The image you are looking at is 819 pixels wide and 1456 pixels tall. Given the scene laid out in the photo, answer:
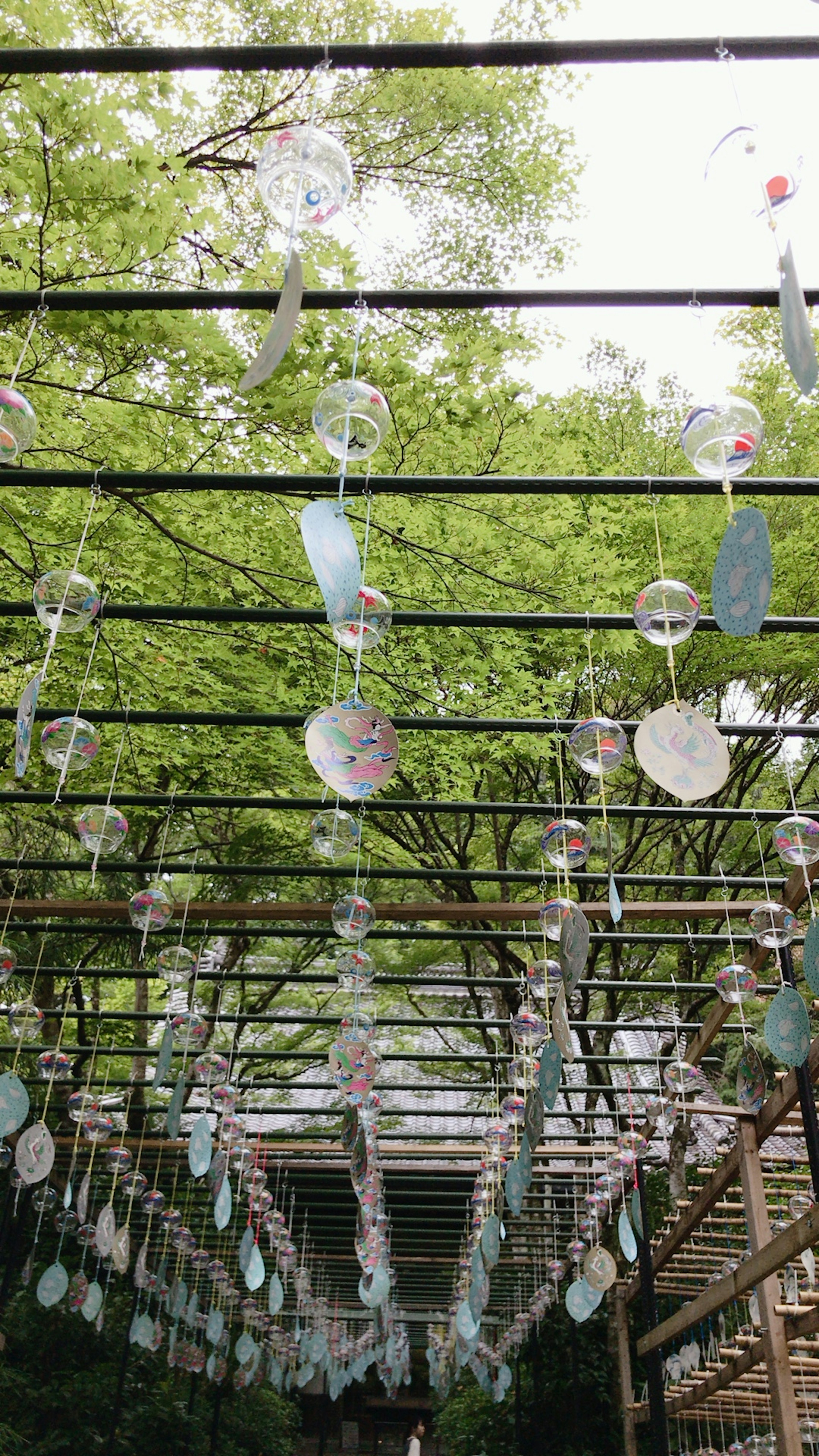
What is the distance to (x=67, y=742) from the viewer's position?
3.97 metres

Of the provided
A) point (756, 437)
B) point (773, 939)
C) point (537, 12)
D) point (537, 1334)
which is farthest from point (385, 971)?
point (756, 437)

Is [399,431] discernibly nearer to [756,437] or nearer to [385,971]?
[756,437]

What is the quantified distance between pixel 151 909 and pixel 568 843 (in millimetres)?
2114

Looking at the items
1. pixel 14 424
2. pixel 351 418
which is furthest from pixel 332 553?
pixel 14 424

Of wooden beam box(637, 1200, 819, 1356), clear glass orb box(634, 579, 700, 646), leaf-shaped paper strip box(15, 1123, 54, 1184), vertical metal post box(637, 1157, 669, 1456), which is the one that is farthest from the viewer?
vertical metal post box(637, 1157, 669, 1456)

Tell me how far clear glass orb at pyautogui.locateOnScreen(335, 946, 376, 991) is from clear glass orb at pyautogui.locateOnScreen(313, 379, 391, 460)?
3187mm

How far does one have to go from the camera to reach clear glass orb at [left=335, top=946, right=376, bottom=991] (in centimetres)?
542

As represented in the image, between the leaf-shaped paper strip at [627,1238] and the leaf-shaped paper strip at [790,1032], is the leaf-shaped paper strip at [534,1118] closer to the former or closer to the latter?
the leaf-shaped paper strip at [790,1032]

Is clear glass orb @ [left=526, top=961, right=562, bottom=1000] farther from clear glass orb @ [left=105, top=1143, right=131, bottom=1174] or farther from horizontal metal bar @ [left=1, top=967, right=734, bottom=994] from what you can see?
clear glass orb @ [left=105, top=1143, right=131, bottom=1174]

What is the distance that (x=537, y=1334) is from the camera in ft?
46.0

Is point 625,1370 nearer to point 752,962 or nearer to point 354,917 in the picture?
point 752,962

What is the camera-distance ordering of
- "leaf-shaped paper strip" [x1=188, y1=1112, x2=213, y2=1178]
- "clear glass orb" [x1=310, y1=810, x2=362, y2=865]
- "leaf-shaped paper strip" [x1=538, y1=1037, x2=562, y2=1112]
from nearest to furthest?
"clear glass orb" [x1=310, y1=810, x2=362, y2=865]
"leaf-shaped paper strip" [x1=538, y1=1037, x2=562, y2=1112]
"leaf-shaped paper strip" [x1=188, y1=1112, x2=213, y2=1178]

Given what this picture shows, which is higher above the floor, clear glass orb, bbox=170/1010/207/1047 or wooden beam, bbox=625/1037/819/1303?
clear glass orb, bbox=170/1010/207/1047

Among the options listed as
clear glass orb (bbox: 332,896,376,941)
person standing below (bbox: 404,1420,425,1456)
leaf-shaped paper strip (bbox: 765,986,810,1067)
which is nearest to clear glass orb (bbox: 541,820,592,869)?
clear glass orb (bbox: 332,896,376,941)
